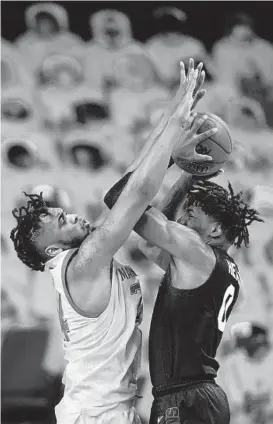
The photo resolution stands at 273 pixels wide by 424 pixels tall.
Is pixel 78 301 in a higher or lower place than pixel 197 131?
lower

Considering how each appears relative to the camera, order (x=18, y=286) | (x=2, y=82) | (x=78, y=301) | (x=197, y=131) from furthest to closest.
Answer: (x=2, y=82), (x=18, y=286), (x=197, y=131), (x=78, y=301)

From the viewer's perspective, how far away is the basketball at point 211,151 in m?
2.71

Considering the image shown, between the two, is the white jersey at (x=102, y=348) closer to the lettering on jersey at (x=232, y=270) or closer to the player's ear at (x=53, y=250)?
the player's ear at (x=53, y=250)

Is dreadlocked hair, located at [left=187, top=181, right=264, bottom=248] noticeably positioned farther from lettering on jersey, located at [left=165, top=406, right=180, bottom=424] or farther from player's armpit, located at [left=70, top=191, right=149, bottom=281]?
lettering on jersey, located at [left=165, top=406, right=180, bottom=424]

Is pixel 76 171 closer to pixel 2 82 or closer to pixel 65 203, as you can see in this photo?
pixel 65 203

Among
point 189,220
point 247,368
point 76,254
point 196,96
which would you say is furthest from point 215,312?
point 247,368

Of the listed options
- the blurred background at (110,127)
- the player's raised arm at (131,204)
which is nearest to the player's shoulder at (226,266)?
the player's raised arm at (131,204)

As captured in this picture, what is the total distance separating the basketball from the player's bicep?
0.38 meters

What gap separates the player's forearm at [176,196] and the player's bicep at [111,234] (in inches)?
21.7

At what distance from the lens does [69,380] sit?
103 inches

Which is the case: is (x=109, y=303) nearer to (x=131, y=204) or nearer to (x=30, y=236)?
(x=131, y=204)

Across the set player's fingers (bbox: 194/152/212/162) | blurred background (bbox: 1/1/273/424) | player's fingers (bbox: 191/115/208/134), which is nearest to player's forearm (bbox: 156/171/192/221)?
player's fingers (bbox: 194/152/212/162)

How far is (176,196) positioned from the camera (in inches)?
117

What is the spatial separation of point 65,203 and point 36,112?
76 centimetres
